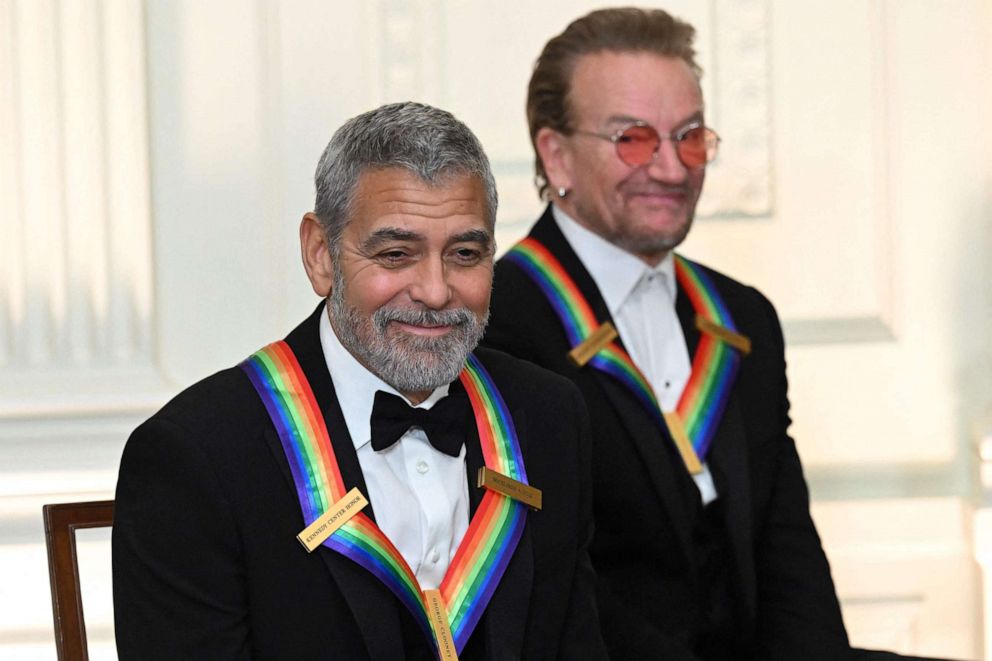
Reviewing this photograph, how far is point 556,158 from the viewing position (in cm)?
314

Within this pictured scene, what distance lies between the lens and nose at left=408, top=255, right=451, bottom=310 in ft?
6.95

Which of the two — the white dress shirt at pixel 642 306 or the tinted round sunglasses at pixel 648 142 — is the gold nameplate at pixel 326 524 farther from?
the tinted round sunglasses at pixel 648 142

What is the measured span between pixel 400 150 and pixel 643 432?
1009 millimetres

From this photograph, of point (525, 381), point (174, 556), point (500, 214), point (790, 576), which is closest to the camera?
point (174, 556)

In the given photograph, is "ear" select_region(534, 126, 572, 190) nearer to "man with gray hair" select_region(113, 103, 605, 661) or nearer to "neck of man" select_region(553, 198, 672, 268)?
"neck of man" select_region(553, 198, 672, 268)

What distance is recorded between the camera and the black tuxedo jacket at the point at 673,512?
9.31 feet

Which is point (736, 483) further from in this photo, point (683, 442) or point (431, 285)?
point (431, 285)

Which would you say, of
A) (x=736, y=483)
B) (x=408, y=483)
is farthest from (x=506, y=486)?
(x=736, y=483)

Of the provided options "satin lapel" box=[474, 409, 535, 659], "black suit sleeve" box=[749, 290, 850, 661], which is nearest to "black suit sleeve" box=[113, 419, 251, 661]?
"satin lapel" box=[474, 409, 535, 659]

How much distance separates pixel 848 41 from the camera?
13.4 ft

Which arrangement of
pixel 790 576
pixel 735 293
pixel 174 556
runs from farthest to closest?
pixel 735 293, pixel 790 576, pixel 174 556

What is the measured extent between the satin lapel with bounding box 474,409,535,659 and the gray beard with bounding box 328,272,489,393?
17 centimetres

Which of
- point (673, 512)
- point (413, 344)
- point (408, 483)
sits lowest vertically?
→ point (673, 512)

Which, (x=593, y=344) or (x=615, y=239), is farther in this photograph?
(x=615, y=239)
